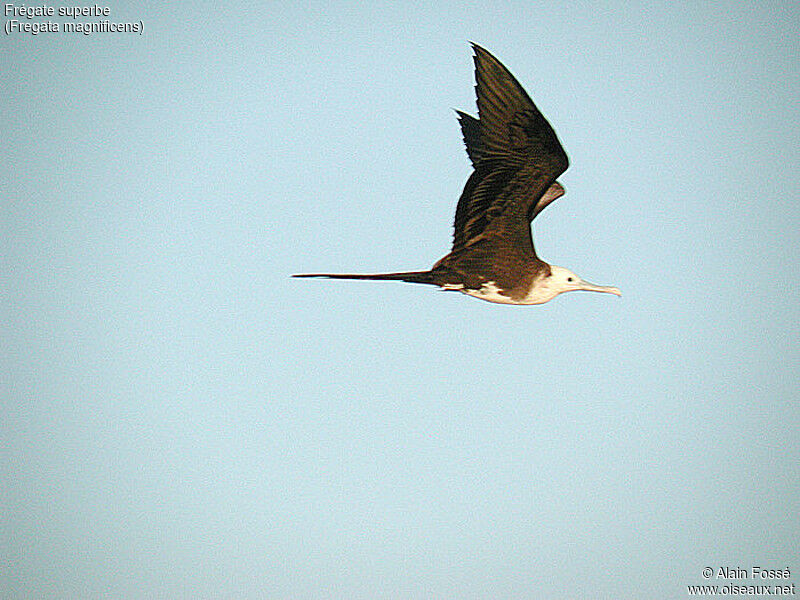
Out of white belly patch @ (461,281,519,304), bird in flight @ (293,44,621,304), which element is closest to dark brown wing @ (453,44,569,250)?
bird in flight @ (293,44,621,304)

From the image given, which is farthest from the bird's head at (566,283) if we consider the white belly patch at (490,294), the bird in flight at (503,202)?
the white belly patch at (490,294)

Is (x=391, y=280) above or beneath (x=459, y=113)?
beneath

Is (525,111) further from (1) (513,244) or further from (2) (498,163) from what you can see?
(1) (513,244)

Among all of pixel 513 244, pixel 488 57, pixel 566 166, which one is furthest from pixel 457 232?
pixel 488 57

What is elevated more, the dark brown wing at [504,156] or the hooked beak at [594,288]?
the dark brown wing at [504,156]

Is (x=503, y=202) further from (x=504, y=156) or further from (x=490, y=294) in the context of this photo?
(x=490, y=294)

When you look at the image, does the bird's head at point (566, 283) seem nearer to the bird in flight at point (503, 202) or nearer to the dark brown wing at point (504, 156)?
the bird in flight at point (503, 202)
